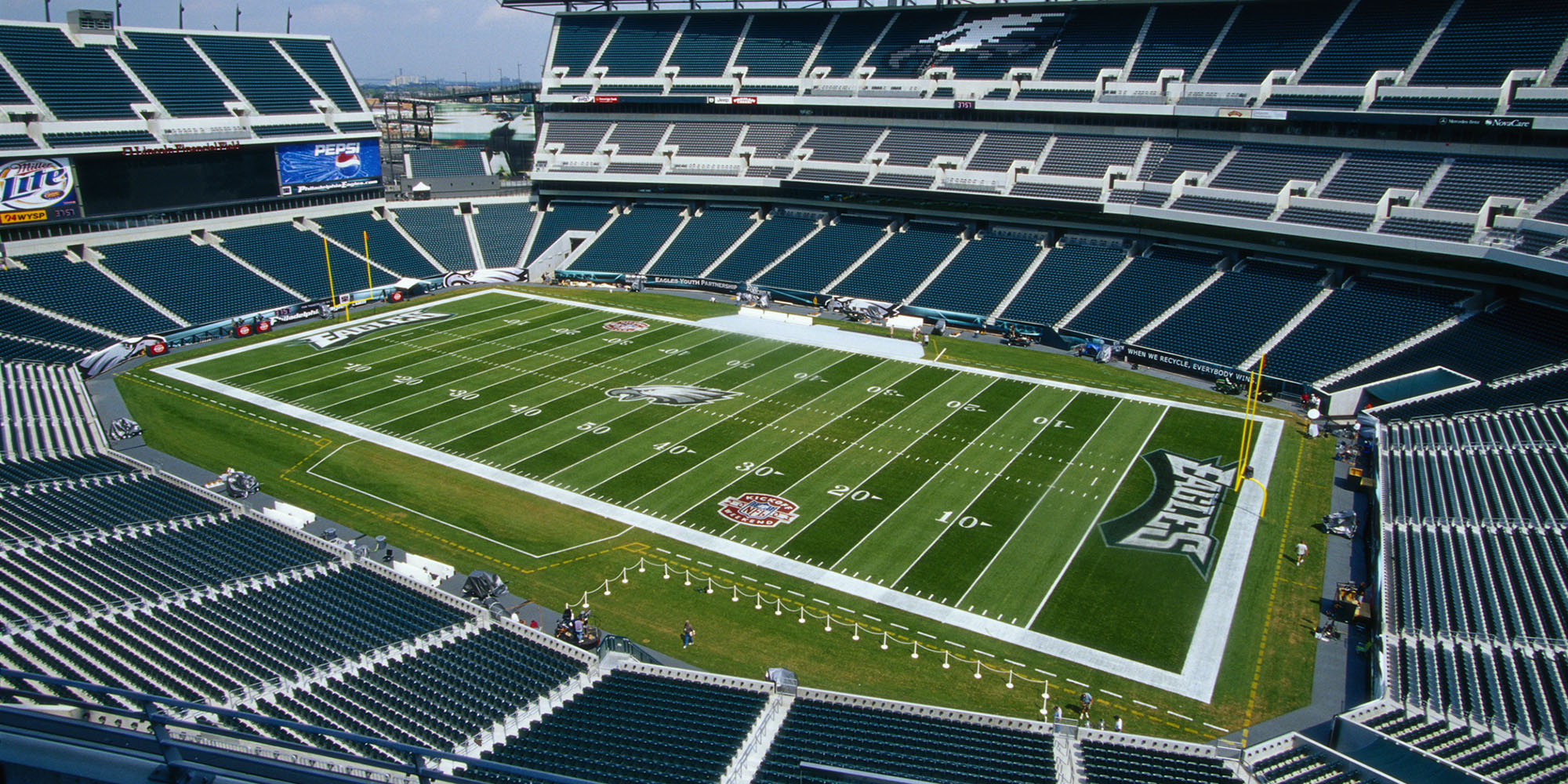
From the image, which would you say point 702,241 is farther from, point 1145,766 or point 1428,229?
point 1145,766

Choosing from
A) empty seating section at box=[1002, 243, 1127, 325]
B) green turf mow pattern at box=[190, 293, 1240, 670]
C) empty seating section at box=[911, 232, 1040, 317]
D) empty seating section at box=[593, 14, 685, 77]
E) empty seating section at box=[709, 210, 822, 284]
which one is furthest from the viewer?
empty seating section at box=[593, 14, 685, 77]

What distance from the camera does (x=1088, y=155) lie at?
51562mm

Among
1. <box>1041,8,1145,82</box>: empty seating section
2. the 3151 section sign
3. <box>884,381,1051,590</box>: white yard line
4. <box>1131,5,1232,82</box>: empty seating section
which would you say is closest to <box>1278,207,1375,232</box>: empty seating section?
<box>1131,5,1232,82</box>: empty seating section

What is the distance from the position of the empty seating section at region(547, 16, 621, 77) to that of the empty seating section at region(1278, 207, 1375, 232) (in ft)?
152

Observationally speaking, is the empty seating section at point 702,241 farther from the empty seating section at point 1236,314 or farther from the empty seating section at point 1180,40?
the empty seating section at point 1236,314

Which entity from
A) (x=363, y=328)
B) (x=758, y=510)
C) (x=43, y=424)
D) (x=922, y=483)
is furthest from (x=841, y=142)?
(x=43, y=424)

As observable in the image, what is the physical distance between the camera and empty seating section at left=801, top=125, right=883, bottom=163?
58719mm

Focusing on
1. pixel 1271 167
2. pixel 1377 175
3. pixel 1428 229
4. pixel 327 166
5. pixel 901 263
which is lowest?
pixel 901 263

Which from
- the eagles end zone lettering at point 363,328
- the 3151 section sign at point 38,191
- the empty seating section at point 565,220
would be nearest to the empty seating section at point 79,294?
the 3151 section sign at point 38,191

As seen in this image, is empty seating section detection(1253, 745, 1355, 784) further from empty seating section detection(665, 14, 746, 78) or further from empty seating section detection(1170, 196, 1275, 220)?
empty seating section detection(665, 14, 746, 78)

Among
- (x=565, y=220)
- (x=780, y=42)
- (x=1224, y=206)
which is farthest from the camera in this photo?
(x=780, y=42)

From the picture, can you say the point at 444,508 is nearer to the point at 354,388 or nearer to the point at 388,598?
the point at 388,598

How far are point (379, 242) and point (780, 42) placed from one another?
29.1m

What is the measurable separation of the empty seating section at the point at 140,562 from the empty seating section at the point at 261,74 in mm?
38484
